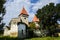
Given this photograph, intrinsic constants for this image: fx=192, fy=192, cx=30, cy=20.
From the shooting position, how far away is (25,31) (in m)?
73.7

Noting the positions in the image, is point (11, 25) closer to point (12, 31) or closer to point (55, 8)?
point (12, 31)

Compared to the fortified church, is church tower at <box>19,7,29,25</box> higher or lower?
higher

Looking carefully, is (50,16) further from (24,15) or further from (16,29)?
(24,15)

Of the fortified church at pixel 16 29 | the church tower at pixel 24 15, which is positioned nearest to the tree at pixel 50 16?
the fortified church at pixel 16 29

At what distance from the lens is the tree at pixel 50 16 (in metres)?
77.2

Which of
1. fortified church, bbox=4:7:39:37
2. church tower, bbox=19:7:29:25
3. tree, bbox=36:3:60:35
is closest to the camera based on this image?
fortified church, bbox=4:7:39:37

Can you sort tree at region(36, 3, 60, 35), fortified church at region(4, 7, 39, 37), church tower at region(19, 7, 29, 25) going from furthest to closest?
church tower at region(19, 7, 29, 25), tree at region(36, 3, 60, 35), fortified church at region(4, 7, 39, 37)

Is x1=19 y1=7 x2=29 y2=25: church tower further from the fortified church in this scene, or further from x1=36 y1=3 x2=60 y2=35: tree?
x1=36 y1=3 x2=60 y2=35: tree

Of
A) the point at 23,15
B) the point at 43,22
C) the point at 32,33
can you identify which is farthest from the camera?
the point at 23,15

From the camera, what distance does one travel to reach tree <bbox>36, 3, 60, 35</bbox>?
77250 mm

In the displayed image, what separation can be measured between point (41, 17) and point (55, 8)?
22.5 feet

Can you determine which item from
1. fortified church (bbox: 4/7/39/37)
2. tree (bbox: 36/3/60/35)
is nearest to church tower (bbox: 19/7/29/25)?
fortified church (bbox: 4/7/39/37)

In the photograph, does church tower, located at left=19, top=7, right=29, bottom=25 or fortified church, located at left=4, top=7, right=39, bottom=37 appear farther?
church tower, located at left=19, top=7, right=29, bottom=25

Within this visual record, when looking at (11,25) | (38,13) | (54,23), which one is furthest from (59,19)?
(11,25)
